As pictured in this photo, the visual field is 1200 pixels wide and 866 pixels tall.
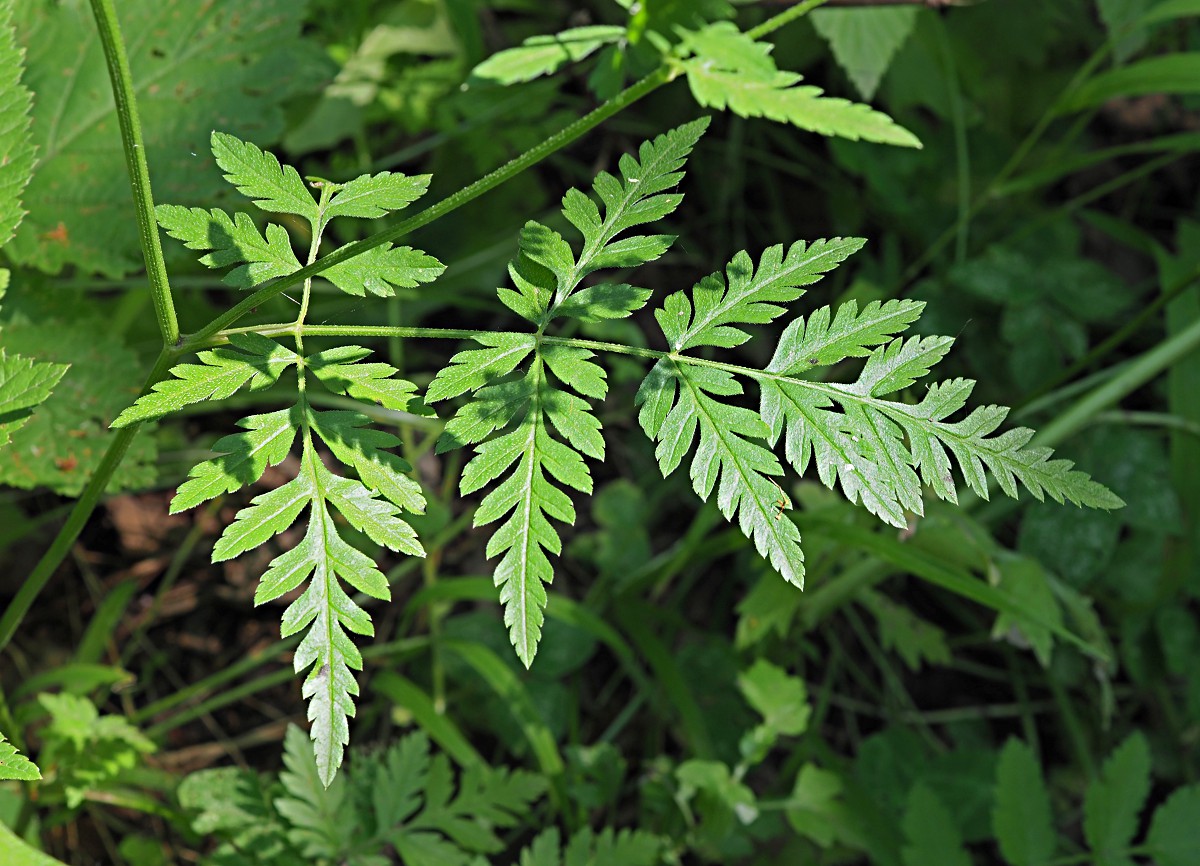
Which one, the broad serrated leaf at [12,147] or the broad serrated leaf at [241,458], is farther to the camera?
the broad serrated leaf at [12,147]

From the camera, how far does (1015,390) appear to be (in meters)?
2.70

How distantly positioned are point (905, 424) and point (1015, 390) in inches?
66.9

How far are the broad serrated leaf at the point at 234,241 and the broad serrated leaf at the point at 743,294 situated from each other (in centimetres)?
46

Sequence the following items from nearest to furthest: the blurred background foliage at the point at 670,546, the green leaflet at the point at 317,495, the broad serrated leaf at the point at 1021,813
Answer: the green leaflet at the point at 317,495 → the blurred background foliage at the point at 670,546 → the broad serrated leaf at the point at 1021,813

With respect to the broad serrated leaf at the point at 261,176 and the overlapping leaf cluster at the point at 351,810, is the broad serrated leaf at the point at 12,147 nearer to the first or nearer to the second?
the broad serrated leaf at the point at 261,176

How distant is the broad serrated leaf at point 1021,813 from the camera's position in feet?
6.61

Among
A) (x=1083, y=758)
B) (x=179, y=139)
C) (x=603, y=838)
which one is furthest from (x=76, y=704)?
(x=1083, y=758)

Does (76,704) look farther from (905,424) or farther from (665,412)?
(905,424)

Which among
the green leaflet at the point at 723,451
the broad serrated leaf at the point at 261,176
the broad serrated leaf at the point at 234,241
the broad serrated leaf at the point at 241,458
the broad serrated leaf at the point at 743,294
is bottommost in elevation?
the green leaflet at the point at 723,451

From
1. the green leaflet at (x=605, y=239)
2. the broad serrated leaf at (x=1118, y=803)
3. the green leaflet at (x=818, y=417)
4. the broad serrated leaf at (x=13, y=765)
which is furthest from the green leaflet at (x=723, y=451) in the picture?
the broad serrated leaf at (x=1118, y=803)

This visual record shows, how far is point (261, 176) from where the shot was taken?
1185 millimetres

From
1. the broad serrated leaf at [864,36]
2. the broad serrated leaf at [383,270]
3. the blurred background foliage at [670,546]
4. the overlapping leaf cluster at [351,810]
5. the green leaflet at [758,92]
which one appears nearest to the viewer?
the green leaflet at [758,92]

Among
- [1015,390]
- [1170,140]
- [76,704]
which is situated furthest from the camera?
[1015,390]

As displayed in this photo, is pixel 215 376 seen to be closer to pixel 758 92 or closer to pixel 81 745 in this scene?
pixel 758 92
